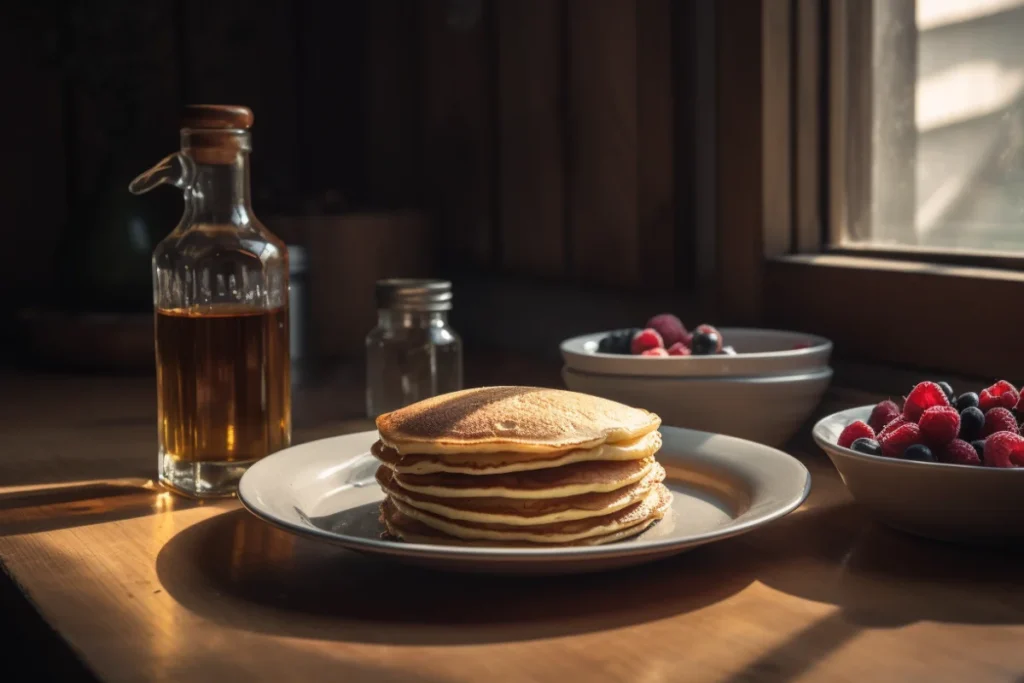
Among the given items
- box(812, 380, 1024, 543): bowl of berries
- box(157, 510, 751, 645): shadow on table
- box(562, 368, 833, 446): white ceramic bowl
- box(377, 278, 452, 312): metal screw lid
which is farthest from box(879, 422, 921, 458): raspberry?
box(377, 278, 452, 312): metal screw lid

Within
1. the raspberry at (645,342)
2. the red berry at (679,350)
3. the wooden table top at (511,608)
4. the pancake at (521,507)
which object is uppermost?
the raspberry at (645,342)

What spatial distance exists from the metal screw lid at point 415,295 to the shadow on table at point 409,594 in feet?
1.90

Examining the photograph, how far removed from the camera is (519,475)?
0.78 meters

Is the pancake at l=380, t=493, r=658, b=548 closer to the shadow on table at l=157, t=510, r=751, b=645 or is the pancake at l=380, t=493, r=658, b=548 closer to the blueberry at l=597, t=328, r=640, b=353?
the shadow on table at l=157, t=510, r=751, b=645

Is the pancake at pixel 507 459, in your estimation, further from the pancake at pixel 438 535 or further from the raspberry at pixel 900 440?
the raspberry at pixel 900 440

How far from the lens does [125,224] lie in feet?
6.05

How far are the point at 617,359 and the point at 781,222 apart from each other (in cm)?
40

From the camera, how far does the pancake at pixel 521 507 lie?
768mm

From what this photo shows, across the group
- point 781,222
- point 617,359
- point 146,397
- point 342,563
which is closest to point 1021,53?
point 781,222

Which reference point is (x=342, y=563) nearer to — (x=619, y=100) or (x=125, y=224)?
(x=619, y=100)

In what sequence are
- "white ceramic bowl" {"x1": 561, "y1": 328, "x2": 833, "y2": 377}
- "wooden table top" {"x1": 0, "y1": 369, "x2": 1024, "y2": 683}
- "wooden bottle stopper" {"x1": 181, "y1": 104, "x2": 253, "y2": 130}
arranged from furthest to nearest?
1. "white ceramic bowl" {"x1": 561, "y1": 328, "x2": 833, "y2": 377}
2. "wooden bottle stopper" {"x1": 181, "y1": 104, "x2": 253, "y2": 130}
3. "wooden table top" {"x1": 0, "y1": 369, "x2": 1024, "y2": 683}

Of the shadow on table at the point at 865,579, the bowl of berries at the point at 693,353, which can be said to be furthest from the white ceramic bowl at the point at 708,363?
the shadow on table at the point at 865,579

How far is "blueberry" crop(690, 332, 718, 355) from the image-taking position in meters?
1.16

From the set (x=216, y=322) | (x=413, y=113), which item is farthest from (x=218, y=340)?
(x=413, y=113)
